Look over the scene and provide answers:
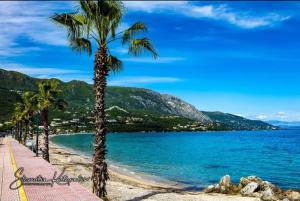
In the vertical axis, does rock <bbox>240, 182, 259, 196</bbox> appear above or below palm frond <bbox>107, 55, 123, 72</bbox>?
below

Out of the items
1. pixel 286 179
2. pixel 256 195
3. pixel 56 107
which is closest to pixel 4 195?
pixel 256 195

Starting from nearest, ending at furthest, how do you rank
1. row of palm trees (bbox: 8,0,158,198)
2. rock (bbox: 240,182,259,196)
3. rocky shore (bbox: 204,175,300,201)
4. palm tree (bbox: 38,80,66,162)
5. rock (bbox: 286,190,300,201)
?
row of palm trees (bbox: 8,0,158,198)
rocky shore (bbox: 204,175,300,201)
rock (bbox: 286,190,300,201)
rock (bbox: 240,182,259,196)
palm tree (bbox: 38,80,66,162)

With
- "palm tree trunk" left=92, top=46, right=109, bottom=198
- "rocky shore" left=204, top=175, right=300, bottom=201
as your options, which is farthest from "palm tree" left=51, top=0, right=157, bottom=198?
"rocky shore" left=204, top=175, right=300, bottom=201

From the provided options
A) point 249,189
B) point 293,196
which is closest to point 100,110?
point 249,189

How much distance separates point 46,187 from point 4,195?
2787mm

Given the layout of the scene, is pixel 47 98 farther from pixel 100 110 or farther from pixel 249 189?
pixel 100 110

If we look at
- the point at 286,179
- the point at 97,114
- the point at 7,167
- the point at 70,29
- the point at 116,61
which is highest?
the point at 70,29

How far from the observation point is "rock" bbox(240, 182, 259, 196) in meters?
35.2

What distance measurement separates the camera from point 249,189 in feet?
116

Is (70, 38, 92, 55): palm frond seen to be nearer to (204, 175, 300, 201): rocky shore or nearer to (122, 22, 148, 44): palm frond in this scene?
(122, 22, 148, 44): palm frond

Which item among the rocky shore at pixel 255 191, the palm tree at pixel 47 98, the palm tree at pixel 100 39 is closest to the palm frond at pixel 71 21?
the palm tree at pixel 100 39

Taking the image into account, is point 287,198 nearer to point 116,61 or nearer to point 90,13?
point 116,61

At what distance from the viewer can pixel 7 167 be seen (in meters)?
36.5

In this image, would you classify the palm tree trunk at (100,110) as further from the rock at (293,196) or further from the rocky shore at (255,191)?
the rock at (293,196)
